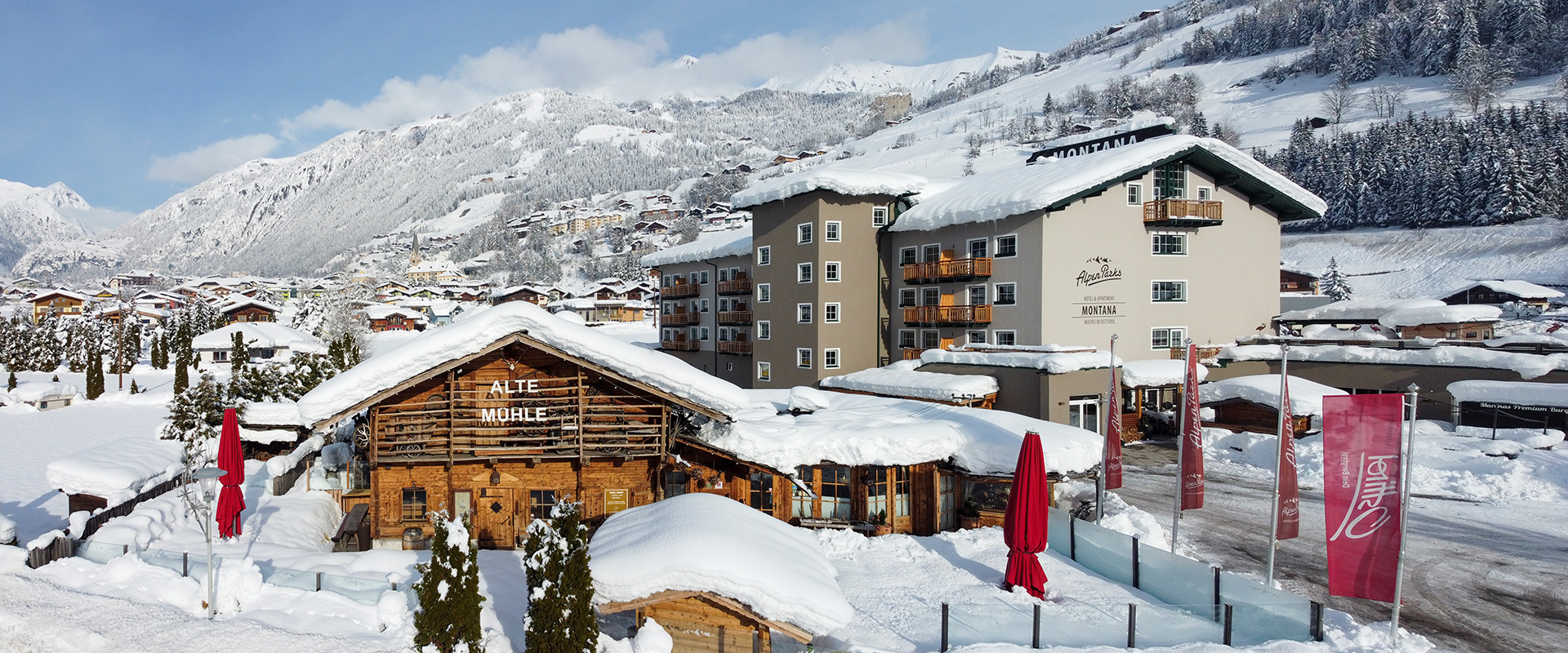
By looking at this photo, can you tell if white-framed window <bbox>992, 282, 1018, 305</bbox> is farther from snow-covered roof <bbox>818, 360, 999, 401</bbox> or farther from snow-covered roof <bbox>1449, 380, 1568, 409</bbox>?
snow-covered roof <bbox>1449, 380, 1568, 409</bbox>

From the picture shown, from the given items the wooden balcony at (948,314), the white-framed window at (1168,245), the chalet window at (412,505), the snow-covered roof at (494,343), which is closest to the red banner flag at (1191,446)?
the snow-covered roof at (494,343)

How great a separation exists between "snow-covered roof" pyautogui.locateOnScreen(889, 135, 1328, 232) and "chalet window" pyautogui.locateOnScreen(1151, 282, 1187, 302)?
5.33m

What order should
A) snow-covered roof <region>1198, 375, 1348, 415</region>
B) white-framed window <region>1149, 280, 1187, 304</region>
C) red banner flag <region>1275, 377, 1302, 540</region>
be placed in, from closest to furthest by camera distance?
red banner flag <region>1275, 377, 1302, 540</region>
snow-covered roof <region>1198, 375, 1348, 415</region>
white-framed window <region>1149, 280, 1187, 304</region>

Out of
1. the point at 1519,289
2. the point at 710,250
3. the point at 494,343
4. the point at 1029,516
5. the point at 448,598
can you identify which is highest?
the point at 710,250

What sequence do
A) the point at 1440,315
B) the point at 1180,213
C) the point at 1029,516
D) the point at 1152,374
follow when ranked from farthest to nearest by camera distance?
1. the point at 1440,315
2. the point at 1180,213
3. the point at 1152,374
4. the point at 1029,516

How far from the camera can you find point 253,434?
962 inches

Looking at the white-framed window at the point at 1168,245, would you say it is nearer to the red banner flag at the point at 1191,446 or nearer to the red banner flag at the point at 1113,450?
the red banner flag at the point at 1113,450

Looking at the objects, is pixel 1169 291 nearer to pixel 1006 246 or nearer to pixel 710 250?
pixel 1006 246

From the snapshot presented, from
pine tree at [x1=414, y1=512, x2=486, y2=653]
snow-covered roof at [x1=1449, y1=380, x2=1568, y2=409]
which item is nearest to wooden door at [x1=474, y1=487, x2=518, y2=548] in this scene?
pine tree at [x1=414, y1=512, x2=486, y2=653]

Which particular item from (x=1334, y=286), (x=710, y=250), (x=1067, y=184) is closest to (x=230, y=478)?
(x=1067, y=184)

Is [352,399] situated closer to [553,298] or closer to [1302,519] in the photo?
[1302,519]

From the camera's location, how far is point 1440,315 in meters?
40.6

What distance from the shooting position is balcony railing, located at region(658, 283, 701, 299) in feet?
171

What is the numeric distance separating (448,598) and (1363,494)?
44.6 ft
